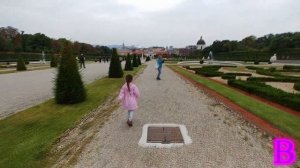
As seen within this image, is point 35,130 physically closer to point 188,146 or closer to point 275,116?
point 188,146

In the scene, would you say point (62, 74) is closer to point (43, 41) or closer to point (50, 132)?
point (50, 132)

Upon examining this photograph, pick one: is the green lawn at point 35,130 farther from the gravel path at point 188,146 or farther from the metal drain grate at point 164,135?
the metal drain grate at point 164,135

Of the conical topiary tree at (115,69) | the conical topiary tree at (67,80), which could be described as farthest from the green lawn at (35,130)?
the conical topiary tree at (115,69)

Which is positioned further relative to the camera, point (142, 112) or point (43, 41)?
point (43, 41)

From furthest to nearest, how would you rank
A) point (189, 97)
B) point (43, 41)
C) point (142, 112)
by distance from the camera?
point (43, 41), point (189, 97), point (142, 112)

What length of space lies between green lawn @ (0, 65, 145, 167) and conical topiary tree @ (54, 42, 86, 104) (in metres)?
0.37

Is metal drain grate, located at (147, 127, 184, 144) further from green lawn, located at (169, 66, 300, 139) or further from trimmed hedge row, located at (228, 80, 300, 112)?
trimmed hedge row, located at (228, 80, 300, 112)

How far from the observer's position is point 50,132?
8.35 metres

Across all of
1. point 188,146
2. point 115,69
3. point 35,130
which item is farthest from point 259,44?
point 188,146

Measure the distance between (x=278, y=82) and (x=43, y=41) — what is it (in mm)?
81801

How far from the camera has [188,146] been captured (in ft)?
22.0

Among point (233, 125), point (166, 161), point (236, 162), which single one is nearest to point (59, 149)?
point (166, 161)

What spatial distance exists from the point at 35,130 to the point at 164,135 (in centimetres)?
328

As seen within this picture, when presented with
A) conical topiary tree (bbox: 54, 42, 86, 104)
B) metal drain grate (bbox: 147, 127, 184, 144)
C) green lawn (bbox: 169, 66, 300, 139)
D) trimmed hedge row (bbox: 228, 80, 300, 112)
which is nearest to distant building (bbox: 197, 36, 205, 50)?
trimmed hedge row (bbox: 228, 80, 300, 112)
